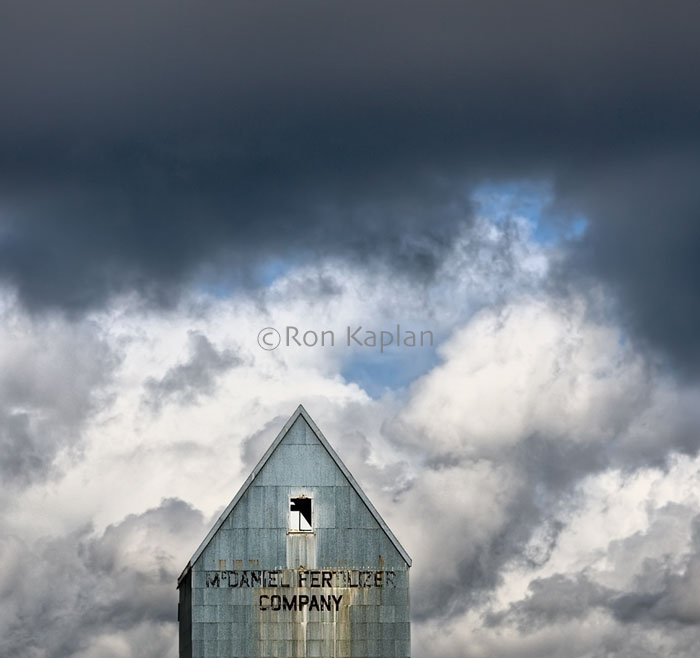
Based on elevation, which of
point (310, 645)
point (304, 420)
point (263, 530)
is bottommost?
point (310, 645)

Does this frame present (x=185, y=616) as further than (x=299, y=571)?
Yes

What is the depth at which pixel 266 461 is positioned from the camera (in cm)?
8812

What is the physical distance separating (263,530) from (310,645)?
6.13m

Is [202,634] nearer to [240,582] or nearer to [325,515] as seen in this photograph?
[240,582]

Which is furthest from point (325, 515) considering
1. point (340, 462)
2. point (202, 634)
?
point (202, 634)

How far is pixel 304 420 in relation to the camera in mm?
88688

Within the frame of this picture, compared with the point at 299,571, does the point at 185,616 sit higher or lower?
lower

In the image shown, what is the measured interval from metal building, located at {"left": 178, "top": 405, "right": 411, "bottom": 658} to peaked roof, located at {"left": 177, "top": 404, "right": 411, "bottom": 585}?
5 cm

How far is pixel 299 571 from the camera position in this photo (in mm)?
87375

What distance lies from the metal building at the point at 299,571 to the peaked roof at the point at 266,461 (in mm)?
50

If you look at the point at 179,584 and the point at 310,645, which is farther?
the point at 179,584

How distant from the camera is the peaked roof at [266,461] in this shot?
87688mm

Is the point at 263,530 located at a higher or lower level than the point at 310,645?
higher

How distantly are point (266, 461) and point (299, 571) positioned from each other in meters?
5.72
